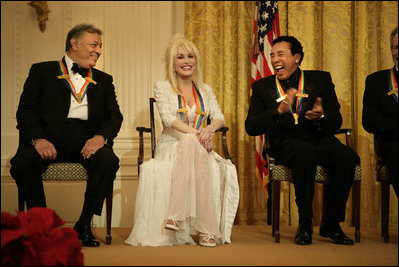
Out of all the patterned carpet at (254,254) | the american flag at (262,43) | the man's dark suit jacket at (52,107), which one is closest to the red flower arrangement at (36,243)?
the patterned carpet at (254,254)

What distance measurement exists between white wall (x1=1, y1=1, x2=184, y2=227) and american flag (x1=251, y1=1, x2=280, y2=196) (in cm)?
96

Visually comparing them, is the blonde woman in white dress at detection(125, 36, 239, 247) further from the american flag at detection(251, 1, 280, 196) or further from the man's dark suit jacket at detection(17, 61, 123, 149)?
the american flag at detection(251, 1, 280, 196)

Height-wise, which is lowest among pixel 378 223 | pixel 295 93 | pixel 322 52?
pixel 378 223

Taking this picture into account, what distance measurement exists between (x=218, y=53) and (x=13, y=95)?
7.05 feet

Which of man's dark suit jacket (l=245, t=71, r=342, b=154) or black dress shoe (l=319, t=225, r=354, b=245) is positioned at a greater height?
man's dark suit jacket (l=245, t=71, r=342, b=154)

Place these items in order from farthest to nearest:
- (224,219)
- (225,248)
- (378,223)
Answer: (378,223) < (224,219) < (225,248)

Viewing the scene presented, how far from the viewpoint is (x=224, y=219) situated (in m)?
3.89

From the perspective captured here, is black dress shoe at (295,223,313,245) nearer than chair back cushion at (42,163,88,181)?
Yes

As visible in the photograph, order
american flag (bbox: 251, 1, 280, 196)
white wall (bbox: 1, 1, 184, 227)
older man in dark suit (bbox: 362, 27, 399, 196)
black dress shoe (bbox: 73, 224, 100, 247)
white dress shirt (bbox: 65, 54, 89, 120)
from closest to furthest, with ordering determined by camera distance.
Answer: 1. black dress shoe (bbox: 73, 224, 100, 247)
2. older man in dark suit (bbox: 362, 27, 399, 196)
3. white dress shirt (bbox: 65, 54, 89, 120)
4. american flag (bbox: 251, 1, 280, 196)
5. white wall (bbox: 1, 1, 184, 227)

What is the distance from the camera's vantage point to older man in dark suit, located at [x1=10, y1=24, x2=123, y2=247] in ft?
12.1

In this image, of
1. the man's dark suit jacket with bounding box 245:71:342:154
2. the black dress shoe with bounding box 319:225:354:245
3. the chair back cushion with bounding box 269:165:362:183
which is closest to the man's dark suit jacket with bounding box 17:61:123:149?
the man's dark suit jacket with bounding box 245:71:342:154

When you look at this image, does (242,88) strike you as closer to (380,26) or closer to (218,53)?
(218,53)

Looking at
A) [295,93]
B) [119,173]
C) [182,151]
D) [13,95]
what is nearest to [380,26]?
[295,93]

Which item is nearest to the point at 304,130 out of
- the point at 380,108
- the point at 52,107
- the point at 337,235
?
the point at 380,108
